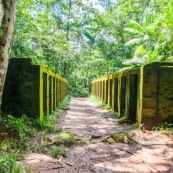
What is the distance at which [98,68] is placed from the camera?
3391 cm

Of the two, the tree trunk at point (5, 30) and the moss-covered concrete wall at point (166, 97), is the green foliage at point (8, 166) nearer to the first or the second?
the tree trunk at point (5, 30)

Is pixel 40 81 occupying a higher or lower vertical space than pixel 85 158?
higher

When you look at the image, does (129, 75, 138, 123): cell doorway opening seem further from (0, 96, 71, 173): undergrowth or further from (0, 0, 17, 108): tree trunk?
(0, 0, 17, 108): tree trunk

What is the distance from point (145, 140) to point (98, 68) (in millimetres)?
28440

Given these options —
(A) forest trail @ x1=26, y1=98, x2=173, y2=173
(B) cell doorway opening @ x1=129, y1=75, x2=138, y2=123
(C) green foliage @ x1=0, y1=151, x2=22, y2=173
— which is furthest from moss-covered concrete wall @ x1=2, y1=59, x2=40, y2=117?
(C) green foliage @ x1=0, y1=151, x2=22, y2=173

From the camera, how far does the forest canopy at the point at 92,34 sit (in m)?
11.4

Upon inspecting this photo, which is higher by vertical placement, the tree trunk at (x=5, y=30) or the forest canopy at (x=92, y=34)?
the forest canopy at (x=92, y=34)

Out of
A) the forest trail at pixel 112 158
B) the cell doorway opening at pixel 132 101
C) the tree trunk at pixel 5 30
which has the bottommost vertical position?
the forest trail at pixel 112 158

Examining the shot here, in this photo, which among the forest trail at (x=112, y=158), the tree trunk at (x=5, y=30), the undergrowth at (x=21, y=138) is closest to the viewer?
the tree trunk at (x=5, y=30)

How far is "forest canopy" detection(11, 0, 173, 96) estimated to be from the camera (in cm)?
1142

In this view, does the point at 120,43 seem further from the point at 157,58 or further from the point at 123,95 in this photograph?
the point at 123,95

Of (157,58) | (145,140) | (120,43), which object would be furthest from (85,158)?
(120,43)

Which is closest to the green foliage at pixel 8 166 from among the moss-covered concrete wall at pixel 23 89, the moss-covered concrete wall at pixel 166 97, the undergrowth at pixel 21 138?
the undergrowth at pixel 21 138

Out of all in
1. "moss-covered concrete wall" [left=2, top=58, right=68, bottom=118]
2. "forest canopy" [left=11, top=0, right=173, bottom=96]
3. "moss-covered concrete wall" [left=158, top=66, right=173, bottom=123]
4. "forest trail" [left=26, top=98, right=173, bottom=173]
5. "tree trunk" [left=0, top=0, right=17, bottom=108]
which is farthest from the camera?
"forest canopy" [left=11, top=0, right=173, bottom=96]
